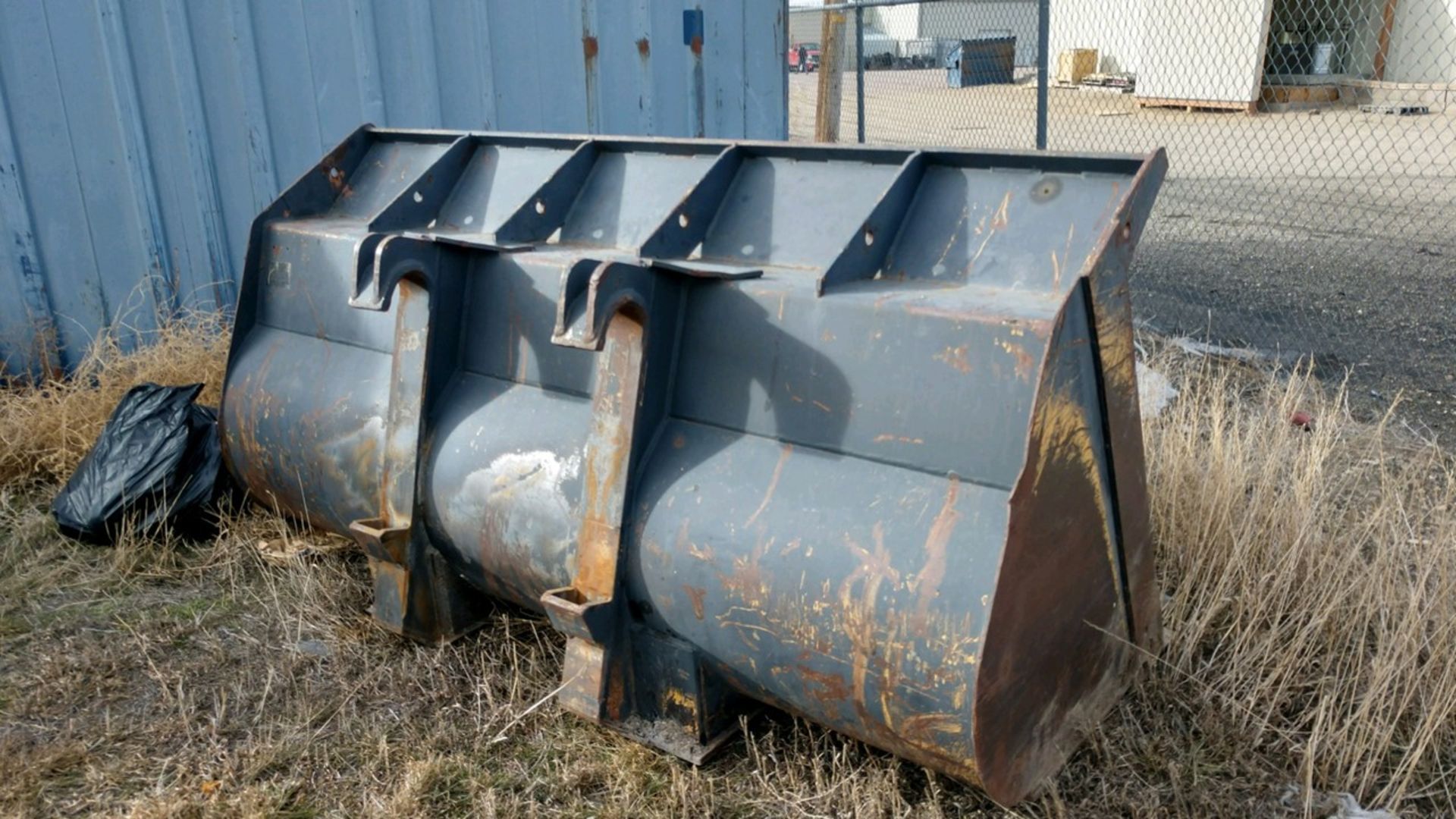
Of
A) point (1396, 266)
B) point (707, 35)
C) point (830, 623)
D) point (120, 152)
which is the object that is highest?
point (707, 35)

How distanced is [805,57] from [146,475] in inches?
955

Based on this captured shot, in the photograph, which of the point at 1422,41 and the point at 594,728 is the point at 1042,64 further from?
the point at 1422,41

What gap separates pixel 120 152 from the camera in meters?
4.81

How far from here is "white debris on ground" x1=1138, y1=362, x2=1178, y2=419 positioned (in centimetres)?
427

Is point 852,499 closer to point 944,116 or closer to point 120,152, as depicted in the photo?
point 120,152

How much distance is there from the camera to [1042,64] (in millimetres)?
5738

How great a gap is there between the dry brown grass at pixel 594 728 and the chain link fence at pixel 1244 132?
6.02 ft

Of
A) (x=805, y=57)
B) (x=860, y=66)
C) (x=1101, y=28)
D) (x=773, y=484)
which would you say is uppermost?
(x=1101, y=28)

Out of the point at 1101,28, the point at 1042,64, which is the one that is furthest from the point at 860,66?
the point at 1101,28

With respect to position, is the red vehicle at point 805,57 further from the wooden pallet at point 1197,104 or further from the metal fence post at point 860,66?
the metal fence post at point 860,66

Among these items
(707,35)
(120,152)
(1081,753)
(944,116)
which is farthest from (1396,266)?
(120,152)

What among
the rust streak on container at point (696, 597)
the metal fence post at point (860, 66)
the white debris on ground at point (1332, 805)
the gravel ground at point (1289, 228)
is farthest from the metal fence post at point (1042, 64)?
the rust streak on container at point (696, 597)

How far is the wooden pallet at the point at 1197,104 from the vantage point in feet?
54.2

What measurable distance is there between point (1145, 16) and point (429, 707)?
1749 centimetres
